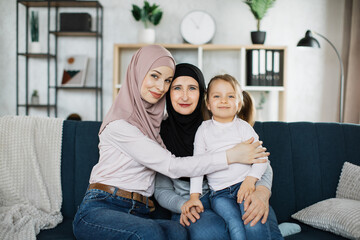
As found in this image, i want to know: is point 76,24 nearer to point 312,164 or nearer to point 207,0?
point 207,0

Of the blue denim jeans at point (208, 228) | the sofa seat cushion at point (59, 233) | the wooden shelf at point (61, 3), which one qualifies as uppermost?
the wooden shelf at point (61, 3)

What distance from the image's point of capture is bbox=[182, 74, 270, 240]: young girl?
1429 millimetres

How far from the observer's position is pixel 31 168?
1.75 metres

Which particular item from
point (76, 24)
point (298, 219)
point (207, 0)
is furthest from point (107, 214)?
point (207, 0)

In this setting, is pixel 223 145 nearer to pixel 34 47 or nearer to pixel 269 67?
pixel 269 67

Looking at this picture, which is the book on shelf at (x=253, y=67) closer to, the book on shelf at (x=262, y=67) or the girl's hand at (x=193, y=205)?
the book on shelf at (x=262, y=67)

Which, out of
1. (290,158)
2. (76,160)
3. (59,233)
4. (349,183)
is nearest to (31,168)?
(76,160)

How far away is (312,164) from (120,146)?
41.3 inches

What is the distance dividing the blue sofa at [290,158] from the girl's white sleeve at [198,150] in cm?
39

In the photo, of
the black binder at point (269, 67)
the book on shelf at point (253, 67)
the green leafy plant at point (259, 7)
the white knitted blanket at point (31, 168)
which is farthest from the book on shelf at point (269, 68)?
the white knitted blanket at point (31, 168)

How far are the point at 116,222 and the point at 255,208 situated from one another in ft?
1.79

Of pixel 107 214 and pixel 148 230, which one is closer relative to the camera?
pixel 148 230

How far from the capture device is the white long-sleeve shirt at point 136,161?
57.2 inches

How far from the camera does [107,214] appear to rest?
136 cm
